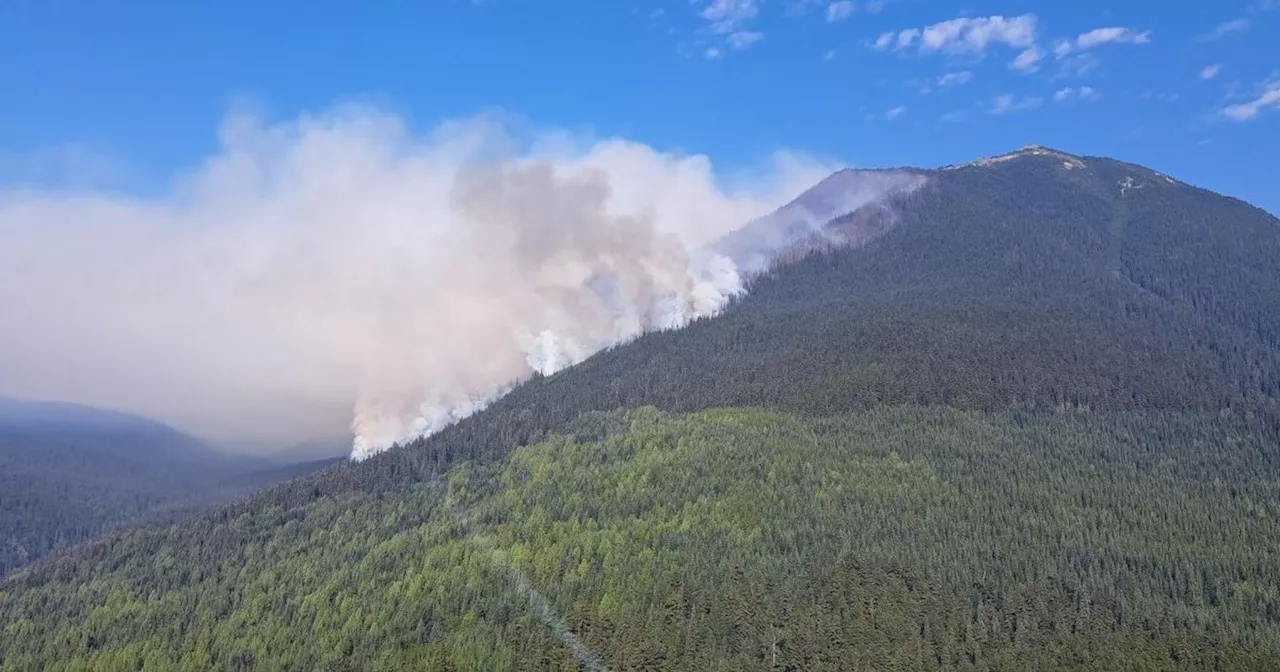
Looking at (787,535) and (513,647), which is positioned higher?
(787,535)

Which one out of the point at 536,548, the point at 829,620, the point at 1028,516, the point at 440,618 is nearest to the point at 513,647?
the point at 440,618

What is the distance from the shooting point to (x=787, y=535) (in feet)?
615

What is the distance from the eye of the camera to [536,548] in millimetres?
198250

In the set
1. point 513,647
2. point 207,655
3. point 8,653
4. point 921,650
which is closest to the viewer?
point 921,650

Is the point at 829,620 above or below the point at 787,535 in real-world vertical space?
below

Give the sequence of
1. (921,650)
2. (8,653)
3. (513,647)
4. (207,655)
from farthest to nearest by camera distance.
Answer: (8,653) → (207,655) → (513,647) → (921,650)

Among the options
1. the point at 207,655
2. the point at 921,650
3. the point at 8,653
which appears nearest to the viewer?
the point at 921,650

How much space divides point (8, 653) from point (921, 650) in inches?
6849

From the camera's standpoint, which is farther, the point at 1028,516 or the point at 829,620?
the point at 1028,516

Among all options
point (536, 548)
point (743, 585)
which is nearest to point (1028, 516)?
point (743, 585)

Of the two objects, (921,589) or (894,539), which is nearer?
(921,589)

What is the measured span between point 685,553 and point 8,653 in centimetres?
13529

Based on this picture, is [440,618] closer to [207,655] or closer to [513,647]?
[513,647]

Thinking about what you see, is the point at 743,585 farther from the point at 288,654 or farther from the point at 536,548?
the point at 288,654
